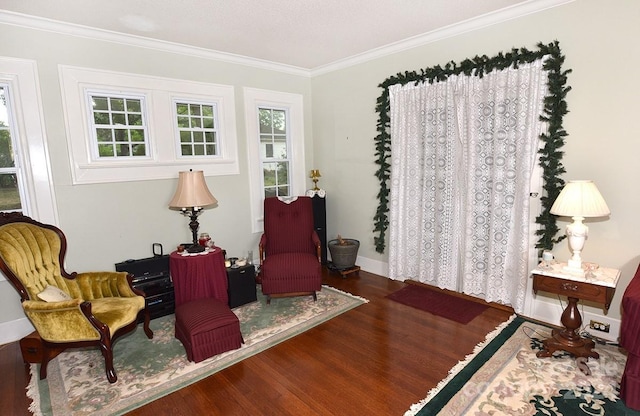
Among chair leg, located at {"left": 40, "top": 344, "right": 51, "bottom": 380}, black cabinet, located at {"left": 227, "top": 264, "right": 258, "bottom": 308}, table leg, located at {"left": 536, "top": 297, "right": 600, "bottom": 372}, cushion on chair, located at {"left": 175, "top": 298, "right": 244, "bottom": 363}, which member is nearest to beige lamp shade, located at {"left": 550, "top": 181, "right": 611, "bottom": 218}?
table leg, located at {"left": 536, "top": 297, "right": 600, "bottom": 372}

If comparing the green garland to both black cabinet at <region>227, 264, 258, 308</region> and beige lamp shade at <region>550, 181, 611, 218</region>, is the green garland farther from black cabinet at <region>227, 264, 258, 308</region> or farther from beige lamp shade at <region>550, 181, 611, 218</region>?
black cabinet at <region>227, 264, 258, 308</region>

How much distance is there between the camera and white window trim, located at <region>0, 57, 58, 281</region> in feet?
9.47

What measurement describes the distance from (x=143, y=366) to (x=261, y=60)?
358 cm

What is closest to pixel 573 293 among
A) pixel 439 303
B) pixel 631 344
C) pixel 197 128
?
pixel 631 344

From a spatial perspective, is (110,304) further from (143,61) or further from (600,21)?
(600,21)

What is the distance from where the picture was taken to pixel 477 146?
3336 mm

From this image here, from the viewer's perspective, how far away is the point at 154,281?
3418mm

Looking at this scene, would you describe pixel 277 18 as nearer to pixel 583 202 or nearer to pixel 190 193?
pixel 190 193

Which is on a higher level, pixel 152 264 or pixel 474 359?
pixel 152 264

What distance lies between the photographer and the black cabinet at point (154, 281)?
11.0ft

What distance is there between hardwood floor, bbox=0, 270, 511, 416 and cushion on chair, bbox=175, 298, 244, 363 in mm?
226

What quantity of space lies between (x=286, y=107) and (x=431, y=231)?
101 inches

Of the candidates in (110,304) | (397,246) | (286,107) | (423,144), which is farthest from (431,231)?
(110,304)

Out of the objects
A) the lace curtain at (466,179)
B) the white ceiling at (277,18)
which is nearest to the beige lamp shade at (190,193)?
the white ceiling at (277,18)
